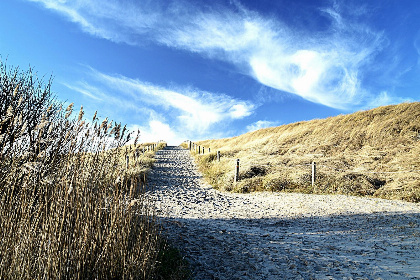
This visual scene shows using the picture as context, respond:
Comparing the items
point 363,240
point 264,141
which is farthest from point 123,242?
point 264,141

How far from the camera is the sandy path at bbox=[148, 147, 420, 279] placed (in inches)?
158

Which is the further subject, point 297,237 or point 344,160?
point 344,160

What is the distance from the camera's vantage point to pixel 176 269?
11.2 feet

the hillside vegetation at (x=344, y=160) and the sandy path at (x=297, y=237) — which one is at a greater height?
the hillside vegetation at (x=344, y=160)

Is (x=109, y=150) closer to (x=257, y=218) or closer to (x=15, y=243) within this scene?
(x=15, y=243)

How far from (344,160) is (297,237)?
1121 cm

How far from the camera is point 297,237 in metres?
5.61

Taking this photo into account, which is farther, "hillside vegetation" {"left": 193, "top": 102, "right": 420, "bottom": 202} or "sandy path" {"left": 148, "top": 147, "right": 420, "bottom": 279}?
"hillside vegetation" {"left": 193, "top": 102, "right": 420, "bottom": 202}

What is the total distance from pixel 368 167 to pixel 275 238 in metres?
10.5

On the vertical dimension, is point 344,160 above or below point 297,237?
above

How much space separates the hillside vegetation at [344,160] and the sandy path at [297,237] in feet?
5.13

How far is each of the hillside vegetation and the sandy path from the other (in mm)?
1562

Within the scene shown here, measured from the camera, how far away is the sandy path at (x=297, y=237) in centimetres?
401

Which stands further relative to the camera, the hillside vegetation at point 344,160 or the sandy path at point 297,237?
the hillside vegetation at point 344,160
